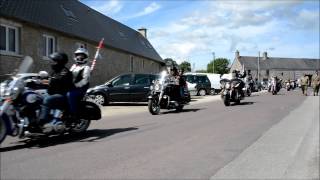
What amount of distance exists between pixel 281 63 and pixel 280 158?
128 m

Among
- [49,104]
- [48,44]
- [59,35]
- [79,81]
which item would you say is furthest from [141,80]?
[49,104]

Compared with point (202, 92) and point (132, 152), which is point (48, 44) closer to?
point (202, 92)

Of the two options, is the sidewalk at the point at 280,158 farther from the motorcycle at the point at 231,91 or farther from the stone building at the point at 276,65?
the stone building at the point at 276,65

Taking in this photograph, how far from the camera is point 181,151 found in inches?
364

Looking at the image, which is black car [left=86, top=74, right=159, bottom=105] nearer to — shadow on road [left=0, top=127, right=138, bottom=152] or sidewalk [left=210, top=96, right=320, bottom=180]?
sidewalk [left=210, top=96, right=320, bottom=180]

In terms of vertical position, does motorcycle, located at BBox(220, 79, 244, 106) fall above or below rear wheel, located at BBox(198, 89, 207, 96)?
above

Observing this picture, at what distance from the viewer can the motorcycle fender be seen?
1071 cm

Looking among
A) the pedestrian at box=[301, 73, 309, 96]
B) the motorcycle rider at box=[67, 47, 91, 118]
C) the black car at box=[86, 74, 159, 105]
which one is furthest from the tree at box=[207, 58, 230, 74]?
the motorcycle rider at box=[67, 47, 91, 118]

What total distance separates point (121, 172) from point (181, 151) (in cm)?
211

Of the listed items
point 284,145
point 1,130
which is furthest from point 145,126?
point 1,130

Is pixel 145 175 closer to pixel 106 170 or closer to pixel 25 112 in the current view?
pixel 106 170

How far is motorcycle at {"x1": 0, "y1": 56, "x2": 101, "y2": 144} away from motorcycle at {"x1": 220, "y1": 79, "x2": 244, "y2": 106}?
42.4ft

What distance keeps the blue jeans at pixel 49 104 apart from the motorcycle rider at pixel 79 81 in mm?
212

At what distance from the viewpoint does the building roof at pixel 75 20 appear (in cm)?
2370
